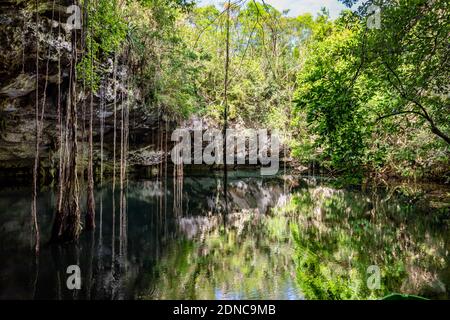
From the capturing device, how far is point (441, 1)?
4551 millimetres

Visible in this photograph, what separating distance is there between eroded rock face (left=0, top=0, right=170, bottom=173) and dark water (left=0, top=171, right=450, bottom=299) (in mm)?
2587

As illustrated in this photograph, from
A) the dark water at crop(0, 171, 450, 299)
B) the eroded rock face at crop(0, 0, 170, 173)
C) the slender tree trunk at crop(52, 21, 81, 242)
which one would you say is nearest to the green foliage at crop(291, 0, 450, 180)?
the dark water at crop(0, 171, 450, 299)

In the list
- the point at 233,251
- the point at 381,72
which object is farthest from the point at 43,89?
the point at 381,72

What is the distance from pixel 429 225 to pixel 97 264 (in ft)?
26.4

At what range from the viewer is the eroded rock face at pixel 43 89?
343 inches

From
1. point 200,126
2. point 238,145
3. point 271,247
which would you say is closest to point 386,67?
point 271,247

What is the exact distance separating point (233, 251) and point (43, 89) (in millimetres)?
8770

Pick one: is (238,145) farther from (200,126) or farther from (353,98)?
(353,98)

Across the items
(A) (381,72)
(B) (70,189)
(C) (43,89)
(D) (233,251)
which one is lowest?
(D) (233,251)

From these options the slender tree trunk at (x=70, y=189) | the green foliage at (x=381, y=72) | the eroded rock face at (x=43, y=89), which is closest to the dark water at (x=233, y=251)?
the slender tree trunk at (x=70, y=189)

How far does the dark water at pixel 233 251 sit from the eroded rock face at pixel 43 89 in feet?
8.49

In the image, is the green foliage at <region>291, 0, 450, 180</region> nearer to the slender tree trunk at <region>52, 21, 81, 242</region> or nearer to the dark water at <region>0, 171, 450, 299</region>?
the dark water at <region>0, 171, 450, 299</region>

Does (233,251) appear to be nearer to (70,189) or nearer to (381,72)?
(70,189)

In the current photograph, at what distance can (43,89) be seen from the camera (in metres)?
11.9
